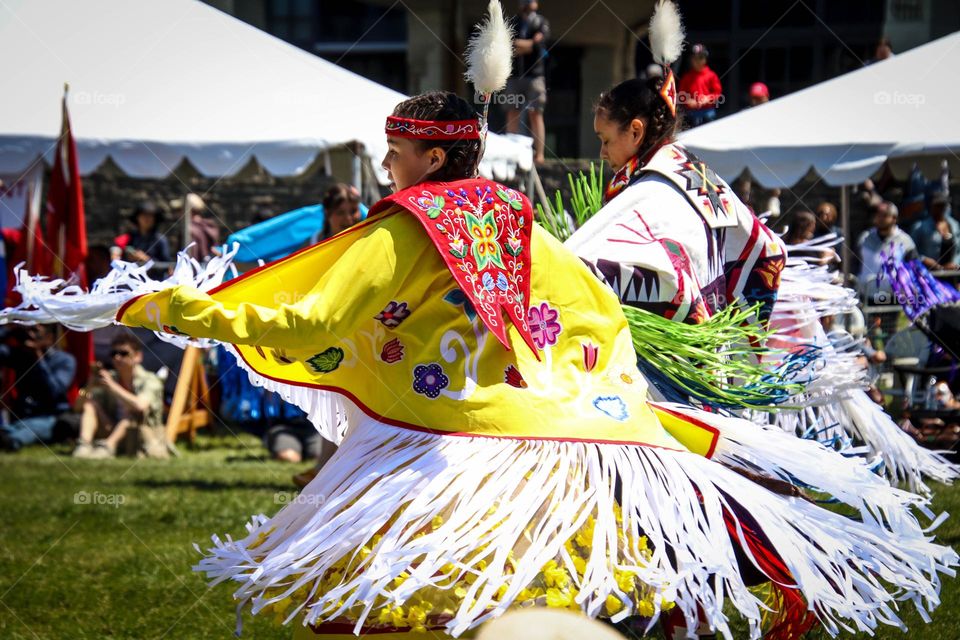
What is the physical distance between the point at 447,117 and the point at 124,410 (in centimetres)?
630

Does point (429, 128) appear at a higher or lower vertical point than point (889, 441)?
higher

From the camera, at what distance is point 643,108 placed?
12.5 ft

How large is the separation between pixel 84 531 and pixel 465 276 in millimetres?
3967

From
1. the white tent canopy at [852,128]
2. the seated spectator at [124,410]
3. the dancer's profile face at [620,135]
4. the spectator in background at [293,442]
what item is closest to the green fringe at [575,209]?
the dancer's profile face at [620,135]

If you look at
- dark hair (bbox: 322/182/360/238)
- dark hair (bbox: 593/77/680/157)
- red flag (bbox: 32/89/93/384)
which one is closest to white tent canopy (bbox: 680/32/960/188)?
dark hair (bbox: 322/182/360/238)

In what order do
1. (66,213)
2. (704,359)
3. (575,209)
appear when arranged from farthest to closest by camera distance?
1. (66,213)
2. (575,209)
3. (704,359)

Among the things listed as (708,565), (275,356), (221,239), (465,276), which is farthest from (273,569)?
(221,239)

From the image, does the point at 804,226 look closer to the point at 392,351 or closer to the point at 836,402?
the point at 836,402

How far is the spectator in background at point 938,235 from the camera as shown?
10172 millimetres

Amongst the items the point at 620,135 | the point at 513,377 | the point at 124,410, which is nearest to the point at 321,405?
the point at 513,377

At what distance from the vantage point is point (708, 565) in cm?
262

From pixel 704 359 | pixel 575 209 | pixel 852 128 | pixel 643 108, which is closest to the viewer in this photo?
pixel 704 359

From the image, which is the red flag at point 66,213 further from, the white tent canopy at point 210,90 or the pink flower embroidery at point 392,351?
the pink flower embroidery at point 392,351

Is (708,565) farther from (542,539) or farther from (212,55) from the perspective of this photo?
(212,55)
